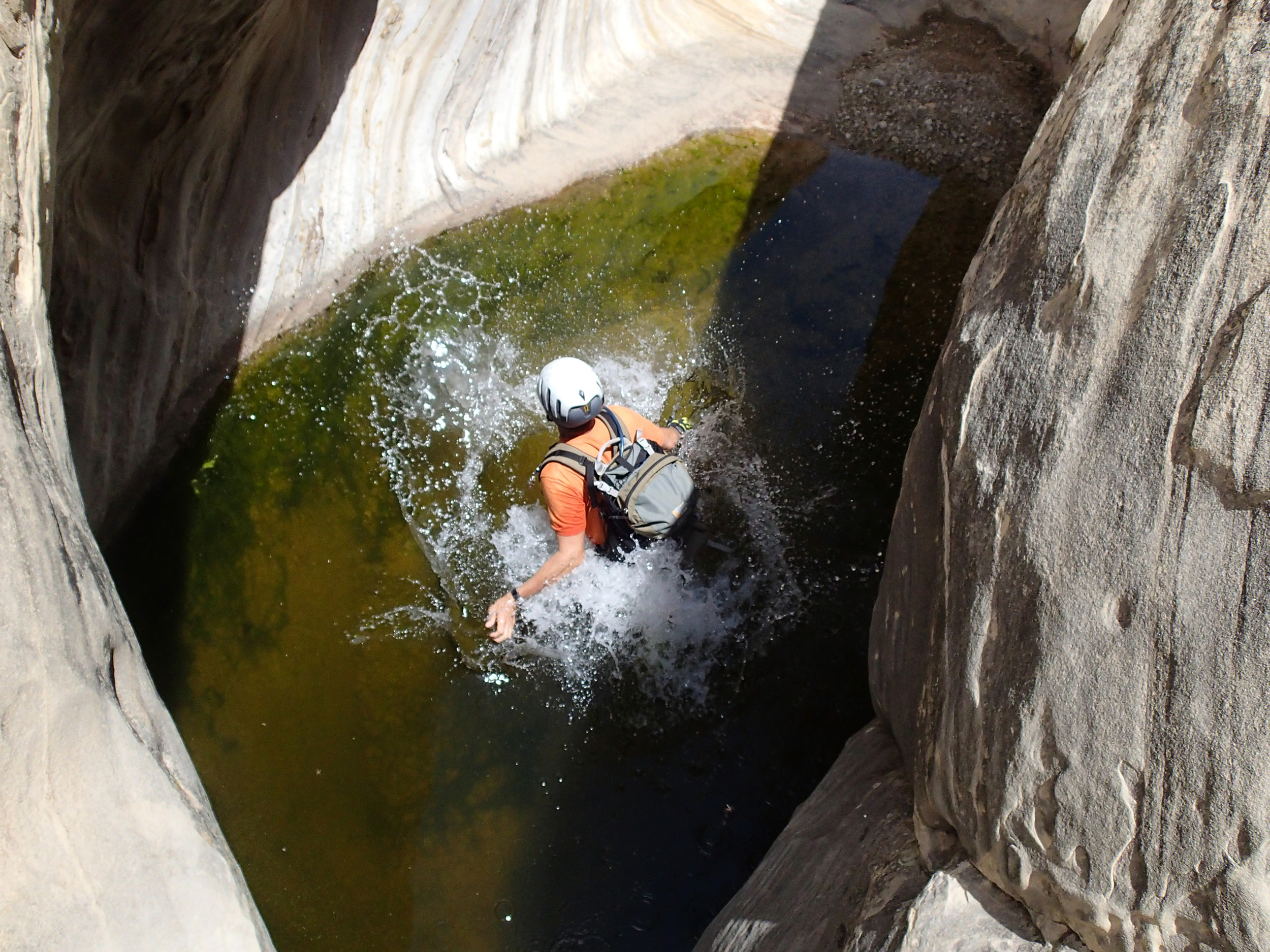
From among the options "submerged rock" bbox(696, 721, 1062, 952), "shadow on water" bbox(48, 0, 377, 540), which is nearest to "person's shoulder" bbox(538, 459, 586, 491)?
"submerged rock" bbox(696, 721, 1062, 952)

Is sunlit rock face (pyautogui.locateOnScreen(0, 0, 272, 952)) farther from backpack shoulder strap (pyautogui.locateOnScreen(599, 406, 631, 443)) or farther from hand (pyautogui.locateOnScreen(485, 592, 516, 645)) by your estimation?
backpack shoulder strap (pyautogui.locateOnScreen(599, 406, 631, 443))

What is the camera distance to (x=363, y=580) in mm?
3416

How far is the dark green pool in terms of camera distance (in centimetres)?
306

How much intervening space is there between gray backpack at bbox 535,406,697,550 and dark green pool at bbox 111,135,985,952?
0.85m

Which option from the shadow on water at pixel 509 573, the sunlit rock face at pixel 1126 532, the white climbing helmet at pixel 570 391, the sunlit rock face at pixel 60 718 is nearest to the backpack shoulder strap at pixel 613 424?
the white climbing helmet at pixel 570 391

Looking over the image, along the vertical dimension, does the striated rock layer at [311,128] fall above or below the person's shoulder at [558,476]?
above

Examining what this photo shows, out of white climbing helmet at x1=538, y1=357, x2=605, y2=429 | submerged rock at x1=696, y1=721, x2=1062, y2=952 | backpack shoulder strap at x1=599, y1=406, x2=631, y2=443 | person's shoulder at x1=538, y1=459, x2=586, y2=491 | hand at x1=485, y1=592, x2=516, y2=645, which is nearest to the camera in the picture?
submerged rock at x1=696, y1=721, x2=1062, y2=952

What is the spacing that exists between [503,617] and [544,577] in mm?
267

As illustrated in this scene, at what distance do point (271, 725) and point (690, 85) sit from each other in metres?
3.85

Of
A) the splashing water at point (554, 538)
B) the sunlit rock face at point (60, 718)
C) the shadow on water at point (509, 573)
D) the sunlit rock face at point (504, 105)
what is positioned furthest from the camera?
the sunlit rock face at point (504, 105)

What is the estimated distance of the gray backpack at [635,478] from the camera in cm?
250

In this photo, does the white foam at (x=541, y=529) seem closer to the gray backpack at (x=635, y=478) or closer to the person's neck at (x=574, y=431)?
the gray backpack at (x=635, y=478)

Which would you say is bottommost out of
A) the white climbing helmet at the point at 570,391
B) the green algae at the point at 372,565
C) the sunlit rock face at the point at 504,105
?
the green algae at the point at 372,565

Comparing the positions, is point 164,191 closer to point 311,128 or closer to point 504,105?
point 311,128
